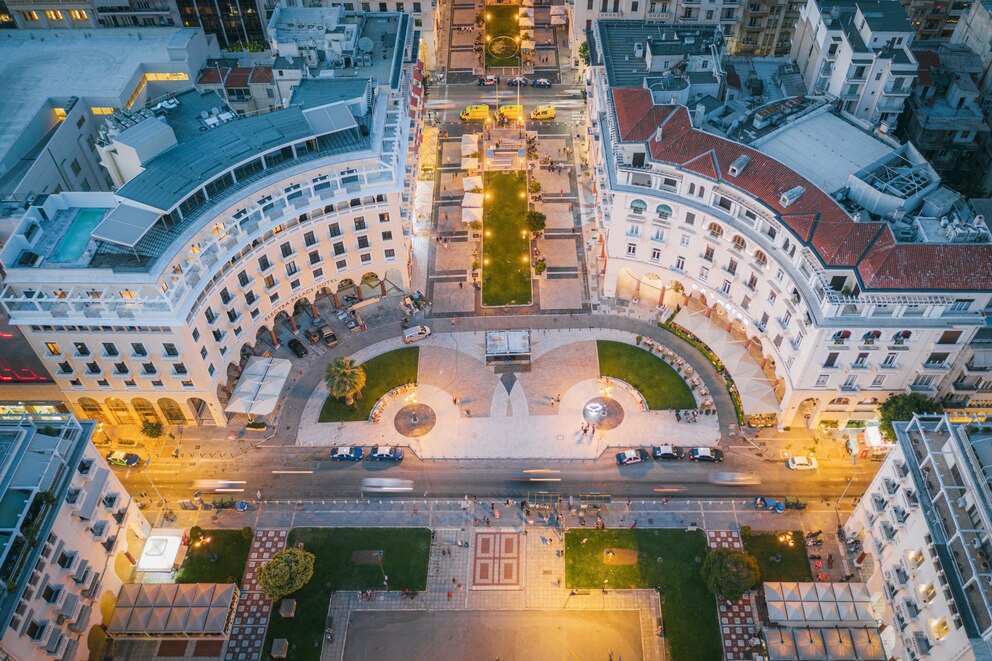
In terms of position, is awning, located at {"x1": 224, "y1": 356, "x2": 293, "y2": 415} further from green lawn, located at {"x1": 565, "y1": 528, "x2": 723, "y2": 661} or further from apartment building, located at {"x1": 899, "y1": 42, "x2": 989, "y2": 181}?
apartment building, located at {"x1": 899, "y1": 42, "x2": 989, "y2": 181}

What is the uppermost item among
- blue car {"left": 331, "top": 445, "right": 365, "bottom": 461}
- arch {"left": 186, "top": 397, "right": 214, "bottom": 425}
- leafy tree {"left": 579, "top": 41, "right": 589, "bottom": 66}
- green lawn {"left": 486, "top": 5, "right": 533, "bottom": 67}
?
green lawn {"left": 486, "top": 5, "right": 533, "bottom": 67}

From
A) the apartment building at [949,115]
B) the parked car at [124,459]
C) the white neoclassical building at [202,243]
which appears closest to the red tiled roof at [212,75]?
the white neoclassical building at [202,243]

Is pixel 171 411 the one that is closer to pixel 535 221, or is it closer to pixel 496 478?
pixel 496 478

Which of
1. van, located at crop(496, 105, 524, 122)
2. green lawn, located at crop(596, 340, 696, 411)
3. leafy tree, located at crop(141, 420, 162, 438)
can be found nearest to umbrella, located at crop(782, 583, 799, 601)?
green lawn, located at crop(596, 340, 696, 411)

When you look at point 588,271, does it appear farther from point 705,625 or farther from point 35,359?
point 35,359

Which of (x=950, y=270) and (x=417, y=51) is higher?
(x=417, y=51)

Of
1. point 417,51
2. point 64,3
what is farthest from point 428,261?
point 64,3

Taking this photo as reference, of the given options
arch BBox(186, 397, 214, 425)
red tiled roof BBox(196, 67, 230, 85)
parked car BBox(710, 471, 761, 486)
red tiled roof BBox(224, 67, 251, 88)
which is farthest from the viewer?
red tiled roof BBox(196, 67, 230, 85)

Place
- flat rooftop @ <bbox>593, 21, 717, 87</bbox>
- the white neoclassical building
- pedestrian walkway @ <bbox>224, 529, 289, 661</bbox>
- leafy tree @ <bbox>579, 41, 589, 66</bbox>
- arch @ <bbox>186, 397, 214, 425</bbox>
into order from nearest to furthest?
1. pedestrian walkway @ <bbox>224, 529, 289, 661</bbox>
2. the white neoclassical building
3. arch @ <bbox>186, 397, 214, 425</bbox>
4. flat rooftop @ <bbox>593, 21, 717, 87</bbox>
5. leafy tree @ <bbox>579, 41, 589, 66</bbox>
